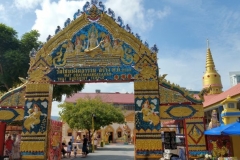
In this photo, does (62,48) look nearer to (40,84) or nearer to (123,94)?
(40,84)

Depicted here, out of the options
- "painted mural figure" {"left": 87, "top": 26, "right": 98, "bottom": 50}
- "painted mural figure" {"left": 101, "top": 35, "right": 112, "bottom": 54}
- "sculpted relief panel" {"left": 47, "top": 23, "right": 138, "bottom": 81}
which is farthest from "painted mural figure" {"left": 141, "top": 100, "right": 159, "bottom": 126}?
"painted mural figure" {"left": 87, "top": 26, "right": 98, "bottom": 50}

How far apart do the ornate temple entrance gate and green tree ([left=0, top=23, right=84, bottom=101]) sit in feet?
17.6

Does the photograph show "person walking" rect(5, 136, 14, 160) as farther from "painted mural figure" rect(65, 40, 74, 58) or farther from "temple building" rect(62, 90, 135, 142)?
"temple building" rect(62, 90, 135, 142)

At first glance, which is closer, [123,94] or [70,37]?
[70,37]

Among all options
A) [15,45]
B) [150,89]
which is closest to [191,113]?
[150,89]

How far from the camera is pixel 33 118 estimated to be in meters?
9.89

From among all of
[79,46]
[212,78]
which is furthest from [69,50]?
[212,78]

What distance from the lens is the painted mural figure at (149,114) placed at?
9.68m

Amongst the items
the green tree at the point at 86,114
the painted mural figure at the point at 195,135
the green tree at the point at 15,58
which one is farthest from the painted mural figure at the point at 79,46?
the green tree at the point at 86,114

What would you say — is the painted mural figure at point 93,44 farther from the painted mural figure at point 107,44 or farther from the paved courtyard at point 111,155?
the paved courtyard at point 111,155

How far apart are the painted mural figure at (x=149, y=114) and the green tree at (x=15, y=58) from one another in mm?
7425

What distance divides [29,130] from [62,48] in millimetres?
3627

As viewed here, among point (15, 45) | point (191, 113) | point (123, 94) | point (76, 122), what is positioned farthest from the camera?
point (123, 94)

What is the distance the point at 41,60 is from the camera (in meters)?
10.4
